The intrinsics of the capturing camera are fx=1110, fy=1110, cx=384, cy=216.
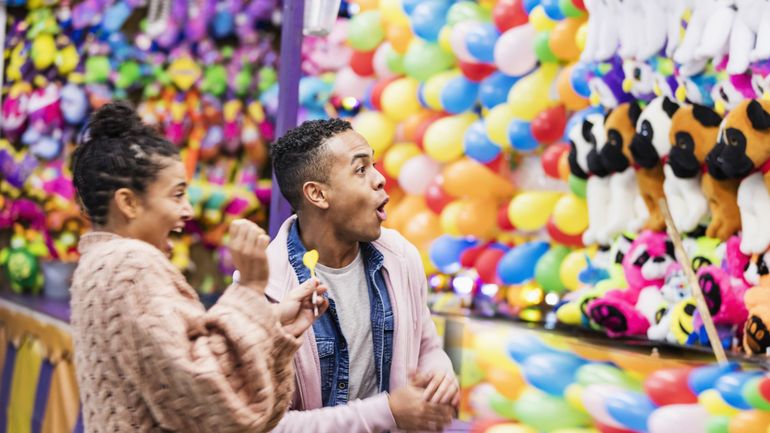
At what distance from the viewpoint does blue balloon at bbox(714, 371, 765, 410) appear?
95.2 inches

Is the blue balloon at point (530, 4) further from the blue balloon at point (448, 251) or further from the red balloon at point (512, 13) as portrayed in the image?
the blue balloon at point (448, 251)

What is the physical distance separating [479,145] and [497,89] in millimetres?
247

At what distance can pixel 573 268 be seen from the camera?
4266mm

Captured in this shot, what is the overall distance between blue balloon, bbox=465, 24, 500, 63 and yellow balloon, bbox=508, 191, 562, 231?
0.60 meters

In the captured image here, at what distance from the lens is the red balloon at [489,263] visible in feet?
15.4

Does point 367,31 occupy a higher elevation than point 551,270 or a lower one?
higher

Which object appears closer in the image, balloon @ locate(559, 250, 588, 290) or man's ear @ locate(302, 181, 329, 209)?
man's ear @ locate(302, 181, 329, 209)

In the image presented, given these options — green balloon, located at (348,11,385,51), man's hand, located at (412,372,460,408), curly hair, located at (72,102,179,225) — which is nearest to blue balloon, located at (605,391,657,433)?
man's hand, located at (412,372,460,408)

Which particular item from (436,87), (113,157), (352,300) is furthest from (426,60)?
(113,157)

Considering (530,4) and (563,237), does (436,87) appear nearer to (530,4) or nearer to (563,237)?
(530,4)

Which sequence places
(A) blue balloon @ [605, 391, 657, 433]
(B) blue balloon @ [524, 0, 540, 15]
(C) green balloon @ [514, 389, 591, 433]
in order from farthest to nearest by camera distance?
(B) blue balloon @ [524, 0, 540, 15] < (C) green balloon @ [514, 389, 591, 433] < (A) blue balloon @ [605, 391, 657, 433]

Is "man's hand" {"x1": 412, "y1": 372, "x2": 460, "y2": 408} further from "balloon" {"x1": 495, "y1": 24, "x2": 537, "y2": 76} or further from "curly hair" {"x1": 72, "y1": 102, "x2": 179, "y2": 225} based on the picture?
"balloon" {"x1": 495, "y1": 24, "x2": 537, "y2": 76}

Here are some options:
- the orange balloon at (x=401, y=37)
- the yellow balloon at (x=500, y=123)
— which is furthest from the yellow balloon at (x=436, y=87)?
the yellow balloon at (x=500, y=123)

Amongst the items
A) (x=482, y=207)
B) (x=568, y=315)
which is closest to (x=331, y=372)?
(x=568, y=315)
